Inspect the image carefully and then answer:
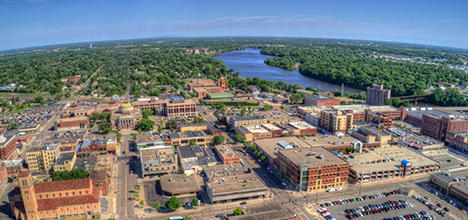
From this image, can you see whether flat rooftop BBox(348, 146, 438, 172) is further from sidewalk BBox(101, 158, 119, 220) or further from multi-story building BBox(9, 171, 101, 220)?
multi-story building BBox(9, 171, 101, 220)

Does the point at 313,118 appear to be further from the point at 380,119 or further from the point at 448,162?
the point at 448,162

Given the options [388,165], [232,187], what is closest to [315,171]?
[232,187]

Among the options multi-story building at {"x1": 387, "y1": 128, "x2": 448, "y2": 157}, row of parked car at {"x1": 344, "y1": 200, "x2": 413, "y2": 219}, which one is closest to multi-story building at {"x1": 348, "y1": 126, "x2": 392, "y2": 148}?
multi-story building at {"x1": 387, "y1": 128, "x2": 448, "y2": 157}

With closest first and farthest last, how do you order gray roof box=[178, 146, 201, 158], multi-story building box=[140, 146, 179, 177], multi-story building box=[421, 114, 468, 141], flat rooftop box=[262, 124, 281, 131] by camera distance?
multi-story building box=[140, 146, 179, 177] < gray roof box=[178, 146, 201, 158] < multi-story building box=[421, 114, 468, 141] < flat rooftop box=[262, 124, 281, 131]

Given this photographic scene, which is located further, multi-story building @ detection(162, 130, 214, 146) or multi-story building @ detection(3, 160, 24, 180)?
multi-story building @ detection(162, 130, 214, 146)

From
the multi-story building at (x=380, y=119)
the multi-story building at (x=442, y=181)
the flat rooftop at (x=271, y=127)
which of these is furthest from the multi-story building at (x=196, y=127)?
the multi-story building at (x=442, y=181)

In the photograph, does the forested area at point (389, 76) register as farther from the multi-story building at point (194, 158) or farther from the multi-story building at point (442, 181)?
the multi-story building at point (194, 158)
